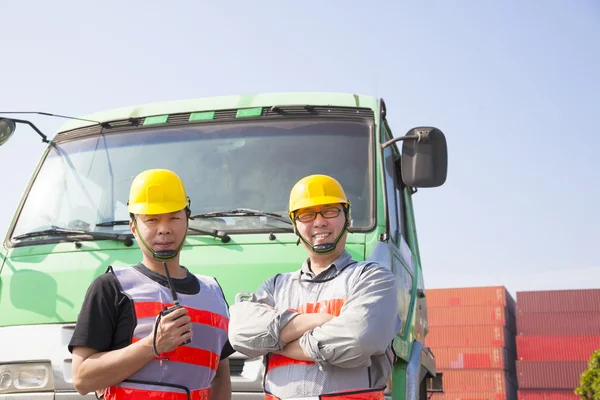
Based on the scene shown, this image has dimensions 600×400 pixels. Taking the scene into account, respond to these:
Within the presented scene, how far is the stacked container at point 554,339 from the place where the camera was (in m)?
54.2

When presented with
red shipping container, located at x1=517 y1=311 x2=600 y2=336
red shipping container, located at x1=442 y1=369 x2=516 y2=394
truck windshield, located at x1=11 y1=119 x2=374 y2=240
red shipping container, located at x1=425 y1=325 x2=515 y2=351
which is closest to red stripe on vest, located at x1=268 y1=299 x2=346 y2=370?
truck windshield, located at x1=11 y1=119 x2=374 y2=240

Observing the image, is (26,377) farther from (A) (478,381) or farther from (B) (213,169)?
(A) (478,381)

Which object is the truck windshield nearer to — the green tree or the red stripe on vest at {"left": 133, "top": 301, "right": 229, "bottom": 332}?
the red stripe on vest at {"left": 133, "top": 301, "right": 229, "bottom": 332}

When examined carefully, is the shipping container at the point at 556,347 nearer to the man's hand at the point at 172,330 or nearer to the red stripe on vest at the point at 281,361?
the red stripe on vest at the point at 281,361

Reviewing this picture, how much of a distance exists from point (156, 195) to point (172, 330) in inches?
21.8

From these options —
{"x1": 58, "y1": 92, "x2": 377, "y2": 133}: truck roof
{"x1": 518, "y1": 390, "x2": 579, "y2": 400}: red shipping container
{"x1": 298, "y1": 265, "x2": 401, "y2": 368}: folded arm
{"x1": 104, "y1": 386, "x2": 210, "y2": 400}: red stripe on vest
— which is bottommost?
{"x1": 104, "y1": 386, "x2": 210, "y2": 400}: red stripe on vest

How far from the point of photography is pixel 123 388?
258 cm

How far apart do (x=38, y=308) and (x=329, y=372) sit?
1.94 m

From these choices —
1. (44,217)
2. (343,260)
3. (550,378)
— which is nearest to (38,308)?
(44,217)

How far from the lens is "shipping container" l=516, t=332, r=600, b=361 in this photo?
55.4 meters

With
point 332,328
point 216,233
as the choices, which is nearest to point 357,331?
point 332,328

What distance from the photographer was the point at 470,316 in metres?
56.6

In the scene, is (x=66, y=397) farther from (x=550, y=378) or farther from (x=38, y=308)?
(x=550, y=378)

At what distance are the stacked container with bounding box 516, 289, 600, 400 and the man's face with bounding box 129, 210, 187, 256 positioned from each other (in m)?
55.3
